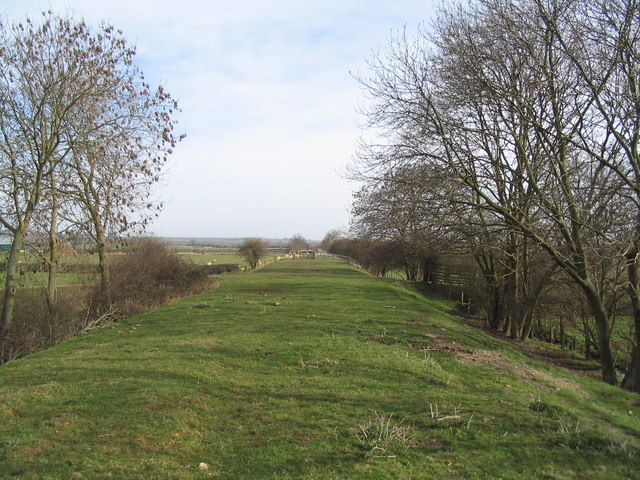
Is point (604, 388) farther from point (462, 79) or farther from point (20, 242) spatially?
point (20, 242)

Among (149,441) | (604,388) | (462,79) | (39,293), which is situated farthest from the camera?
(39,293)

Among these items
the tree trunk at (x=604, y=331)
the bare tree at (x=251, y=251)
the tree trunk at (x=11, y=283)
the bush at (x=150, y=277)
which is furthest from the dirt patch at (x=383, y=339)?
the bare tree at (x=251, y=251)

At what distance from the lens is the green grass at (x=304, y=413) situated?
13.9ft

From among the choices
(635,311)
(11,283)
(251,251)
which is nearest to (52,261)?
(11,283)

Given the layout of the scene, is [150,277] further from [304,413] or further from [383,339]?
[304,413]

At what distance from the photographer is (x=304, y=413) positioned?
5.53 meters

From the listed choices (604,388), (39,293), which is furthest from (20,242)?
(604,388)

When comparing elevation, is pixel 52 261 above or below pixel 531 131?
below

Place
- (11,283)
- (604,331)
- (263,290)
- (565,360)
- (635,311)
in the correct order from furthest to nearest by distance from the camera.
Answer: (263,290) → (565,360) → (11,283) → (604,331) → (635,311)

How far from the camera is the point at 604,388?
30.9 ft

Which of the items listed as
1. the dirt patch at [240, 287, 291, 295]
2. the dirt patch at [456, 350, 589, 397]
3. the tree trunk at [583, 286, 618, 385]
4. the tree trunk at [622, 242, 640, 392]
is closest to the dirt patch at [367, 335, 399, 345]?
the dirt patch at [456, 350, 589, 397]

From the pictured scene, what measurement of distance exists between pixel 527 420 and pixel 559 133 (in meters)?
7.03

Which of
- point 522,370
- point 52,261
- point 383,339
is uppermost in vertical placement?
point 52,261

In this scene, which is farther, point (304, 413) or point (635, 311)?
point (635, 311)
